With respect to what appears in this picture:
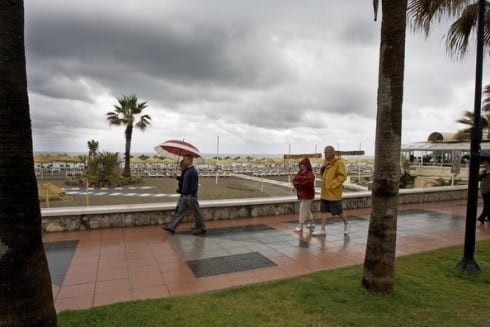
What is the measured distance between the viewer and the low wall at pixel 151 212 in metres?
6.16

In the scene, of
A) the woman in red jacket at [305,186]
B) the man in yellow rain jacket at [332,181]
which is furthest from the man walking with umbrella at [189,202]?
the man in yellow rain jacket at [332,181]

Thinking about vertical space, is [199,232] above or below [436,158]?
below

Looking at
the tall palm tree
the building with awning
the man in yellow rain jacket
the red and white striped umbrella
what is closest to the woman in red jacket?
the man in yellow rain jacket

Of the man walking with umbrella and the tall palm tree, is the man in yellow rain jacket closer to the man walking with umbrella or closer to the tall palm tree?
the man walking with umbrella

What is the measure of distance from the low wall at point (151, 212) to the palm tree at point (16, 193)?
4721 millimetres

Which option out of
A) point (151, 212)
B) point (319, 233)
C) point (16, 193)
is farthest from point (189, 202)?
point (16, 193)

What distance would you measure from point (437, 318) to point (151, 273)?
3.37 m

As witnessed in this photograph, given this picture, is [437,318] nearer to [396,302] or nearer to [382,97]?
[396,302]

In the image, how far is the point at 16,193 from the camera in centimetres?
185

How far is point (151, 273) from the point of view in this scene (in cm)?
415

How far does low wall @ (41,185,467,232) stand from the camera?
6.16 metres

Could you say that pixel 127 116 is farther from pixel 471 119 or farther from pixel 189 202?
pixel 471 119

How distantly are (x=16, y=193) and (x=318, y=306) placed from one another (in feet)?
9.29

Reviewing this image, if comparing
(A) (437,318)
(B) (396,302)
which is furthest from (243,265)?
(A) (437,318)
